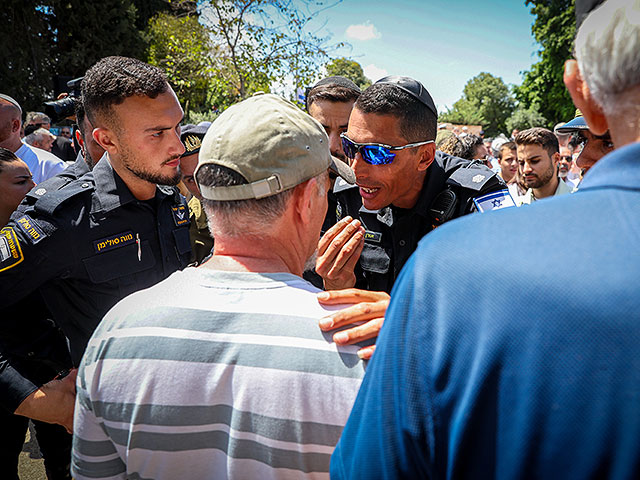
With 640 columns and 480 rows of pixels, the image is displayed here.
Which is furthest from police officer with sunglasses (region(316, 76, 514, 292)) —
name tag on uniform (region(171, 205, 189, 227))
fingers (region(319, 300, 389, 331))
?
fingers (region(319, 300, 389, 331))

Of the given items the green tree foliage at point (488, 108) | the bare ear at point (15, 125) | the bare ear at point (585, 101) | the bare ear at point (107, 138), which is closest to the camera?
the bare ear at point (585, 101)

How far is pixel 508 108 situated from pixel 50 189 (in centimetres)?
6231

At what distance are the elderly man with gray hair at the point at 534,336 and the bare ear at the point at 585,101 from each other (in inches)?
1.1

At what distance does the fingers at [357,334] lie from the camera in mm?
1053

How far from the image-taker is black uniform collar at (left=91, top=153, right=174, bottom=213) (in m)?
2.29

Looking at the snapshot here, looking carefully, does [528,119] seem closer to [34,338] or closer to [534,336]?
[34,338]

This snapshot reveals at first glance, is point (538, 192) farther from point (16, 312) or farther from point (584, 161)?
point (16, 312)

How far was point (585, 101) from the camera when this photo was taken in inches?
32.1

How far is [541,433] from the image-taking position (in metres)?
0.63

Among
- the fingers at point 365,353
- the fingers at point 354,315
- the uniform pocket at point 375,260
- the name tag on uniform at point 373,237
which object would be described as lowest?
the uniform pocket at point 375,260

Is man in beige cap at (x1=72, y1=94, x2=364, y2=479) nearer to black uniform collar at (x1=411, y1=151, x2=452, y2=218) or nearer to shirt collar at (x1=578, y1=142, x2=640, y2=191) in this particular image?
shirt collar at (x1=578, y1=142, x2=640, y2=191)

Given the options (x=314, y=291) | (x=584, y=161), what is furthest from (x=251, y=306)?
(x=584, y=161)

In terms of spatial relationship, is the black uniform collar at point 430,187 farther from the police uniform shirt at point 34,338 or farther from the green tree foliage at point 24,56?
the green tree foliage at point 24,56

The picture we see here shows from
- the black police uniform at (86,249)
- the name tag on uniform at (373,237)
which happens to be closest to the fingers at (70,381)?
the black police uniform at (86,249)
